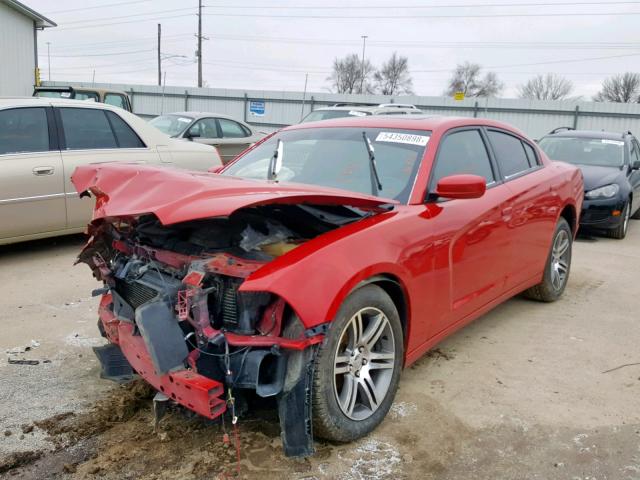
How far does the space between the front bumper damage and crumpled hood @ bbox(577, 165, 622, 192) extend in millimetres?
7251

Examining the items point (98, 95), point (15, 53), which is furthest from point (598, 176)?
point (15, 53)

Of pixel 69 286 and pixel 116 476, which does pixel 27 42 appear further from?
pixel 116 476

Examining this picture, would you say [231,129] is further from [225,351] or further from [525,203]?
[225,351]

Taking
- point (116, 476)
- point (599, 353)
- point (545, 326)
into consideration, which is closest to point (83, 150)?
point (116, 476)

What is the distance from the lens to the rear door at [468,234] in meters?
3.38

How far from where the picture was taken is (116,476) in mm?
2512

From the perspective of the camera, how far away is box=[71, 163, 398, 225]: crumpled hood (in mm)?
2398

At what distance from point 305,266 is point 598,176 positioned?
7.51m

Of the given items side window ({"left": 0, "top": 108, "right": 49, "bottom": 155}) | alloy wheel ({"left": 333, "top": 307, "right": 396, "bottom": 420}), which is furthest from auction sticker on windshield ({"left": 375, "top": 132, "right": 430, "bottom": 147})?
side window ({"left": 0, "top": 108, "right": 49, "bottom": 155})

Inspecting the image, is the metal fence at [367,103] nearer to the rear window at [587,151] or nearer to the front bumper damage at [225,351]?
the rear window at [587,151]

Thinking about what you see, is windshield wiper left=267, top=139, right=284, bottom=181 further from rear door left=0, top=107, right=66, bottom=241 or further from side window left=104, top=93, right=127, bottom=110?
side window left=104, top=93, right=127, bottom=110

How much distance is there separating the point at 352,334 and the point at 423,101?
21434 mm

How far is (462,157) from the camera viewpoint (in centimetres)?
388

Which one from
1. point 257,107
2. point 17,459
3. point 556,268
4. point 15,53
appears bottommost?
point 17,459
